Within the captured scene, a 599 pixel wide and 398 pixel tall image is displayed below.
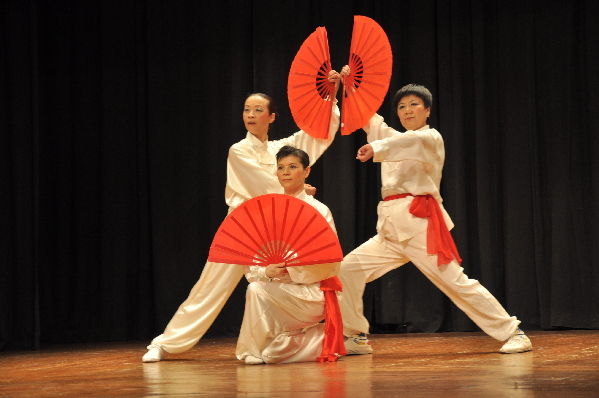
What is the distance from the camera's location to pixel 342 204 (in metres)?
5.21

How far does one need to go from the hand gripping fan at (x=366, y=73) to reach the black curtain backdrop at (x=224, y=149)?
1668 millimetres

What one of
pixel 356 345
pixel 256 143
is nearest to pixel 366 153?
pixel 256 143

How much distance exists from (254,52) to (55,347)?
2471 mm

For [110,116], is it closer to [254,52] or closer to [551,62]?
[254,52]

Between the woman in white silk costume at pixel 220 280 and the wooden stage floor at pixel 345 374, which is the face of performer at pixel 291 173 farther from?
the wooden stage floor at pixel 345 374

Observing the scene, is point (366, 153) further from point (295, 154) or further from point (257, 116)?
point (257, 116)

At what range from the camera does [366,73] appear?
350 cm

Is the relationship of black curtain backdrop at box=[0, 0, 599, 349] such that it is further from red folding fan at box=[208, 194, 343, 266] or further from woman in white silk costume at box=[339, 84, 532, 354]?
red folding fan at box=[208, 194, 343, 266]

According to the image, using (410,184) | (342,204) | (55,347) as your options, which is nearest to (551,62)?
(342,204)

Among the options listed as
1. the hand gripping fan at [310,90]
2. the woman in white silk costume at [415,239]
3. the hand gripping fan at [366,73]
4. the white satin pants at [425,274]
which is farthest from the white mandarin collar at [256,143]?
the white satin pants at [425,274]

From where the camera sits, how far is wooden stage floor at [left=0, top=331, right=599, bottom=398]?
2.19 metres

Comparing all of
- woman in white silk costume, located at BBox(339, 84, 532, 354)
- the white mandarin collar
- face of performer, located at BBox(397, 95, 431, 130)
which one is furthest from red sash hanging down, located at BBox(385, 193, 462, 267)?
the white mandarin collar

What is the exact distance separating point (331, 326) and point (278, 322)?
0.77ft

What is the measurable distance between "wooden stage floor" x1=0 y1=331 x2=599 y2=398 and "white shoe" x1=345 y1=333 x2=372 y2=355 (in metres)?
0.05
